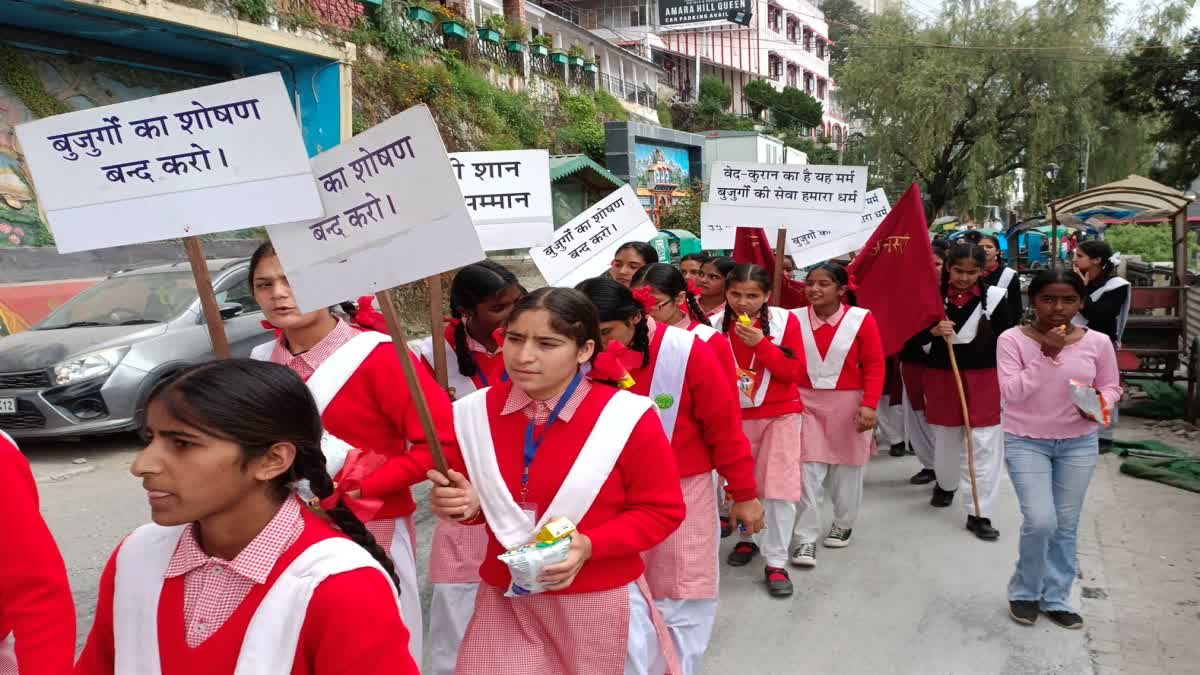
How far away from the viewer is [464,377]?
4.14 metres

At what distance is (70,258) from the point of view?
35.4 ft

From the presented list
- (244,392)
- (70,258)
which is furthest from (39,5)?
(244,392)

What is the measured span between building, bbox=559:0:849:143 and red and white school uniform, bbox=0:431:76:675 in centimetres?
4189

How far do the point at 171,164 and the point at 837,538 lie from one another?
450cm

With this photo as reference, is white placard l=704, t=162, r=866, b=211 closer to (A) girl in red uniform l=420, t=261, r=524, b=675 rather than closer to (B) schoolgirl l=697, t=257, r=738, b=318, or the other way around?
(B) schoolgirl l=697, t=257, r=738, b=318

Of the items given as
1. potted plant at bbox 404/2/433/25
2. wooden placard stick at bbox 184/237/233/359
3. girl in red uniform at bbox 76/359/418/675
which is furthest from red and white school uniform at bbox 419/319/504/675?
potted plant at bbox 404/2/433/25

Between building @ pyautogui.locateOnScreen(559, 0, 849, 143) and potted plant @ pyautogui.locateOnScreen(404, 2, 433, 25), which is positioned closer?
potted plant @ pyautogui.locateOnScreen(404, 2, 433, 25)

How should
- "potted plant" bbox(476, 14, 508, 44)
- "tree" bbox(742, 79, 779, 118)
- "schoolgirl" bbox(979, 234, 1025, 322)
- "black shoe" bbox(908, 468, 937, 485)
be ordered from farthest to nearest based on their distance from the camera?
"tree" bbox(742, 79, 779, 118) → "potted plant" bbox(476, 14, 508, 44) → "black shoe" bbox(908, 468, 937, 485) → "schoolgirl" bbox(979, 234, 1025, 322)

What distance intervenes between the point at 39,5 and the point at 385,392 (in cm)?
947

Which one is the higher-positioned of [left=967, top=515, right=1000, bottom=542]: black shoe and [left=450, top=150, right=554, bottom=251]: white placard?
[left=450, top=150, right=554, bottom=251]: white placard

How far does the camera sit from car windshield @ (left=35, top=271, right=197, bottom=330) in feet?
27.8

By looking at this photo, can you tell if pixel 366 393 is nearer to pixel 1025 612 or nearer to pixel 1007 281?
pixel 1025 612

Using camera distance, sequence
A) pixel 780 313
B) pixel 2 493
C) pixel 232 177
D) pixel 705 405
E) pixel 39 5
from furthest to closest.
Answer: pixel 39 5
pixel 780 313
pixel 705 405
pixel 232 177
pixel 2 493

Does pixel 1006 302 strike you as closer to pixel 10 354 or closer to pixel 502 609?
pixel 502 609
